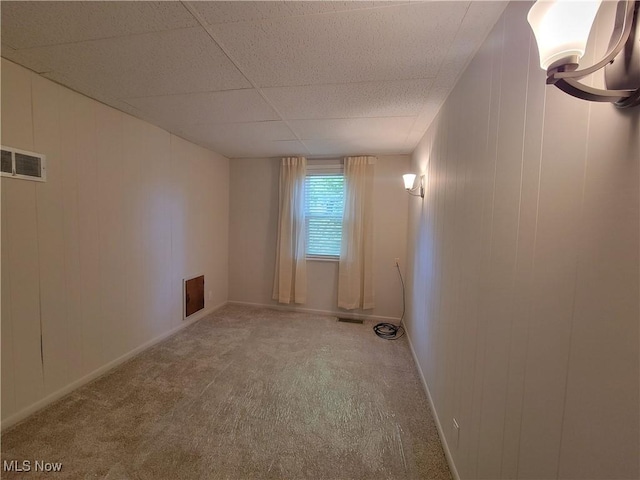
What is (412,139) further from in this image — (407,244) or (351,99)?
(407,244)

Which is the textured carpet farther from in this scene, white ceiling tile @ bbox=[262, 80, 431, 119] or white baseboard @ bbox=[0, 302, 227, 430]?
white ceiling tile @ bbox=[262, 80, 431, 119]

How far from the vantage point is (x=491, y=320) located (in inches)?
44.3

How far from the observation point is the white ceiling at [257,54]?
1197mm

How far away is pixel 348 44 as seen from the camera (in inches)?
55.1

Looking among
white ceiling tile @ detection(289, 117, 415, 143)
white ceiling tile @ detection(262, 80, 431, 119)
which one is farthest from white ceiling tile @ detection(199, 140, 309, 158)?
white ceiling tile @ detection(262, 80, 431, 119)

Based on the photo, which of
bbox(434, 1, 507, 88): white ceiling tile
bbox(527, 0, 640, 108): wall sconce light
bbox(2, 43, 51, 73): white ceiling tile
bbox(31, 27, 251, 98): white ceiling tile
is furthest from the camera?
bbox(2, 43, 51, 73): white ceiling tile

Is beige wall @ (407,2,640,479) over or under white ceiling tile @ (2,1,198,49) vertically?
under

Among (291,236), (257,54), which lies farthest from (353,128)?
(291,236)

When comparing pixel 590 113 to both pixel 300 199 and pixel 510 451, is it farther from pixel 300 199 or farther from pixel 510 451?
pixel 300 199

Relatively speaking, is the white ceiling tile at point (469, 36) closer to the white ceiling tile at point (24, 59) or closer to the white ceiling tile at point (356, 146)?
the white ceiling tile at point (356, 146)

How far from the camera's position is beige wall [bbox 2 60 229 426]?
67.5 inches

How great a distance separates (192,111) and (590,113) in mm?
2660

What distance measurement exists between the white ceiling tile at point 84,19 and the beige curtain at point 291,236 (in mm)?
2630

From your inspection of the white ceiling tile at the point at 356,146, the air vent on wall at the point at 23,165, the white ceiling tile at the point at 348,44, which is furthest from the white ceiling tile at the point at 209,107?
the white ceiling tile at the point at 356,146
